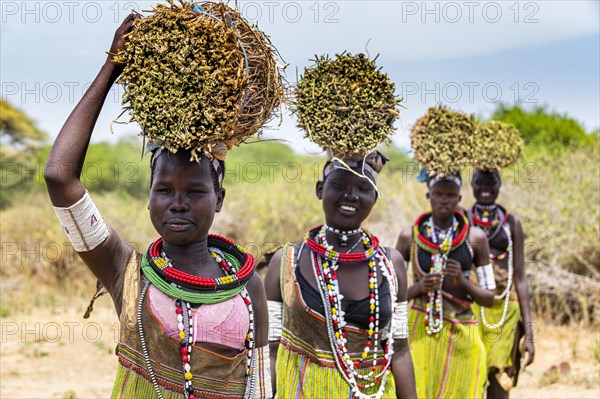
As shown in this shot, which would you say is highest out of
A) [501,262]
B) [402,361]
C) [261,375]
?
[501,262]

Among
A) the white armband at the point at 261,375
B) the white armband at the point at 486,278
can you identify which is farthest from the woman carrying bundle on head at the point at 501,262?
the white armband at the point at 261,375

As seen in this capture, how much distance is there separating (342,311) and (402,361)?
0.46 meters

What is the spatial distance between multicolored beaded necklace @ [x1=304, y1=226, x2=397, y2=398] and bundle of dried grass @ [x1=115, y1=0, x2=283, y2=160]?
1.62 meters

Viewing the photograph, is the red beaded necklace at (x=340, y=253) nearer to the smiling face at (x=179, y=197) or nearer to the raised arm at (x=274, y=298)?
the raised arm at (x=274, y=298)

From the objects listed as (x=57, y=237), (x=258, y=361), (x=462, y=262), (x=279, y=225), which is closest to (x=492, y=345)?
(x=462, y=262)

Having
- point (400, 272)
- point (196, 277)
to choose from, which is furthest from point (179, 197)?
point (400, 272)

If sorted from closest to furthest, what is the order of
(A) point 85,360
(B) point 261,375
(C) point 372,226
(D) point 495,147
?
(B) point 261,375
(D) point 495,147
(A) point 85,360
(C) point 372,226

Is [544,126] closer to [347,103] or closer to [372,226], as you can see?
[372,226]

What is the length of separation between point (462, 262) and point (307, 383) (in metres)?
2.15

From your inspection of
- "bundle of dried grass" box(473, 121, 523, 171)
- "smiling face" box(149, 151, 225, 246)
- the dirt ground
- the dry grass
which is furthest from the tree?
"smiling face" box(149, 151, 225, 246)

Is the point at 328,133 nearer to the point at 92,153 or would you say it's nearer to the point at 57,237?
the point at 57,237

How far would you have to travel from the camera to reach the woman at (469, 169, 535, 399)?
683 cm

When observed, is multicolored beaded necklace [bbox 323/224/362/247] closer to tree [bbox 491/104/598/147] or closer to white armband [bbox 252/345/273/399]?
white armband [bbox 252/345/273/399]

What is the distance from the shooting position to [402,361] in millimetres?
4109
